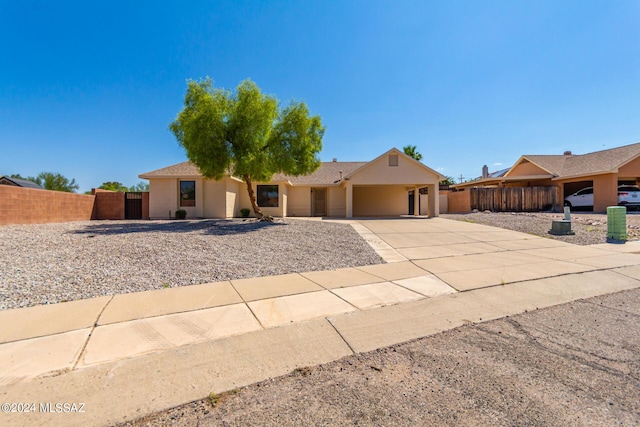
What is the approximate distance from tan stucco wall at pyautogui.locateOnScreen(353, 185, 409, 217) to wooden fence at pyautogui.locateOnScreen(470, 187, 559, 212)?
17.9 ft

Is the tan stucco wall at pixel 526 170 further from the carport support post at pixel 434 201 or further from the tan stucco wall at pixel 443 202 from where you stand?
the carport support post at pixel 434 201

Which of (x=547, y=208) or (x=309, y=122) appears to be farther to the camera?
(x=547, y=208)

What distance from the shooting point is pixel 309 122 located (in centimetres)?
1455

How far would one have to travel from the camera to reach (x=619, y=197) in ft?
65.7

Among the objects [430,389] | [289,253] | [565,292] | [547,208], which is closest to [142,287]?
[289,253]

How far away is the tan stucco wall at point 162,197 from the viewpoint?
18.3 meters

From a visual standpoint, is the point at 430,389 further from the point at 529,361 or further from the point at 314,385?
the point at 529,361

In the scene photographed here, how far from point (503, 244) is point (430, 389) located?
950 centimetres

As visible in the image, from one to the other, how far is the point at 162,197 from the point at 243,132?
8.54 meters

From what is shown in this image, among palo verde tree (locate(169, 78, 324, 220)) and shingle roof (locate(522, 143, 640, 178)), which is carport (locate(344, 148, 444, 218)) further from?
shingle roof (locate(522, 143, 640, 178))

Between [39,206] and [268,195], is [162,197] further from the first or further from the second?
[268,195]

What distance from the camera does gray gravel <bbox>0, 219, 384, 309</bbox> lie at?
5.26 m

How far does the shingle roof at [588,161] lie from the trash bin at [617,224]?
12804 millimetres

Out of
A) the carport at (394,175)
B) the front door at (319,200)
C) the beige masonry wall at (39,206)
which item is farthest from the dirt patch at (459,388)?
the front door at (319,200)
